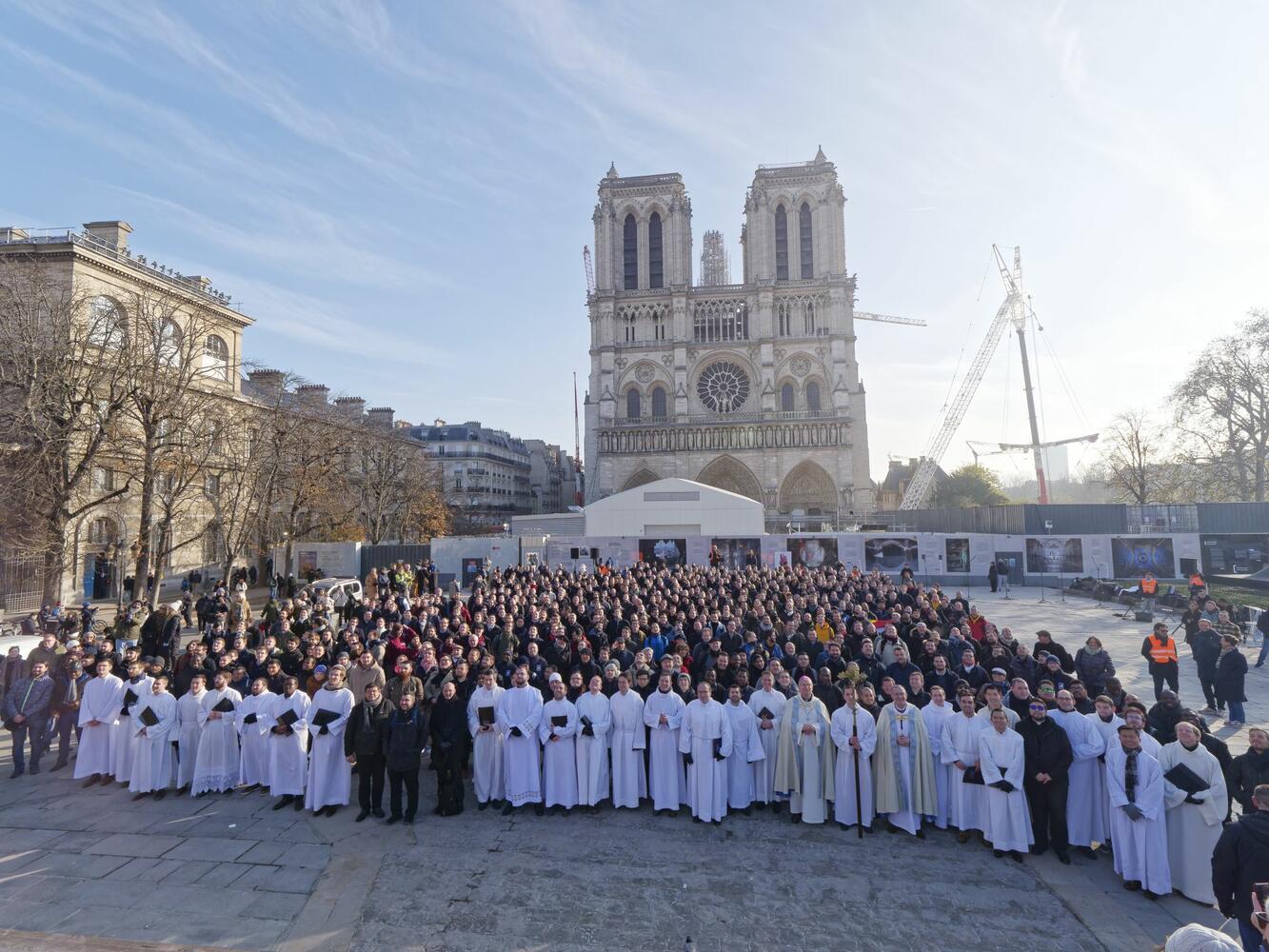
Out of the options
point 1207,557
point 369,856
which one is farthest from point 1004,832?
point 1207,557

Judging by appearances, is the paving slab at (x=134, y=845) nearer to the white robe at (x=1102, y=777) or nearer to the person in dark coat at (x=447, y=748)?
the person in dark coat at (x=447, y=748)

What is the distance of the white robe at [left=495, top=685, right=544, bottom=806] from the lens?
22.1ft

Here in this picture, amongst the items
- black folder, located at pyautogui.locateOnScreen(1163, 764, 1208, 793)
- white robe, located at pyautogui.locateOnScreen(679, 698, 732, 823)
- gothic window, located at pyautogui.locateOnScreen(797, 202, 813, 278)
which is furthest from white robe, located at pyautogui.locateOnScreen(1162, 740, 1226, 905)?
gothic window, located at pyautogui.locateOnScreen(797, 202, 813, 278)

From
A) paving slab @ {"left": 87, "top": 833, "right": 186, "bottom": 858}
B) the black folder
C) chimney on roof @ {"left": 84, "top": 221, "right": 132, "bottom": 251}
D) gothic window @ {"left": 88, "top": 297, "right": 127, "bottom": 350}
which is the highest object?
chimney on roof @ {"left": 84, "top": 221, "right": 132, "bottom": 251}

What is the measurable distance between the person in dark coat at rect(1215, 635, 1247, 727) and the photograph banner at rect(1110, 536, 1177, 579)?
14.0m

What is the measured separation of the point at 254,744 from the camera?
23.8 ft

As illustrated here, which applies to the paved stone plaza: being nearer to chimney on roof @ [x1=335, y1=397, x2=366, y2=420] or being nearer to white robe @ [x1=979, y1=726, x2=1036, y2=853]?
white robe @ [x1=979, y1=726, x2=1036, y2=853]

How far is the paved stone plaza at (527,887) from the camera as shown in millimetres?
4559

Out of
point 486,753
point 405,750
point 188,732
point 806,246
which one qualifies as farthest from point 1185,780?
point 806,246

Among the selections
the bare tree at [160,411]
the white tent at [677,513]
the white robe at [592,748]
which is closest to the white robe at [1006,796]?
the white robe at [592,748]

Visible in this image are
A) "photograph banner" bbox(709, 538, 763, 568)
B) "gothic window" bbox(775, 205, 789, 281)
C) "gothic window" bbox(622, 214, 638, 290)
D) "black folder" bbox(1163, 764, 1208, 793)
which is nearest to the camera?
"black folder" bbox(1163, 764, 1208, 793)

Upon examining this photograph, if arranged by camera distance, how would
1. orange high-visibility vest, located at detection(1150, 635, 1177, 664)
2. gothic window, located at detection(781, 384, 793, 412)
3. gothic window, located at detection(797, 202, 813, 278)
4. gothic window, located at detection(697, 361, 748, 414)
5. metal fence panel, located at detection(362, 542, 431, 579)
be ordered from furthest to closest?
gothic window, located at detection(697, 361, 748, 414) < gothic window, located at detection(797, 202, 813, 278) < gothic window, located at detection(781, 384, 793, 412) < metal fence panel, located at detection(362, 542, 431, 579) < orange high-visibility vest, located at detection(1150, 635, 1177, 664)

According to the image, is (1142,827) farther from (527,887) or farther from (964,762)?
(527,887)

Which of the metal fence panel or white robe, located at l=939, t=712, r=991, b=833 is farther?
the metal fence panel
